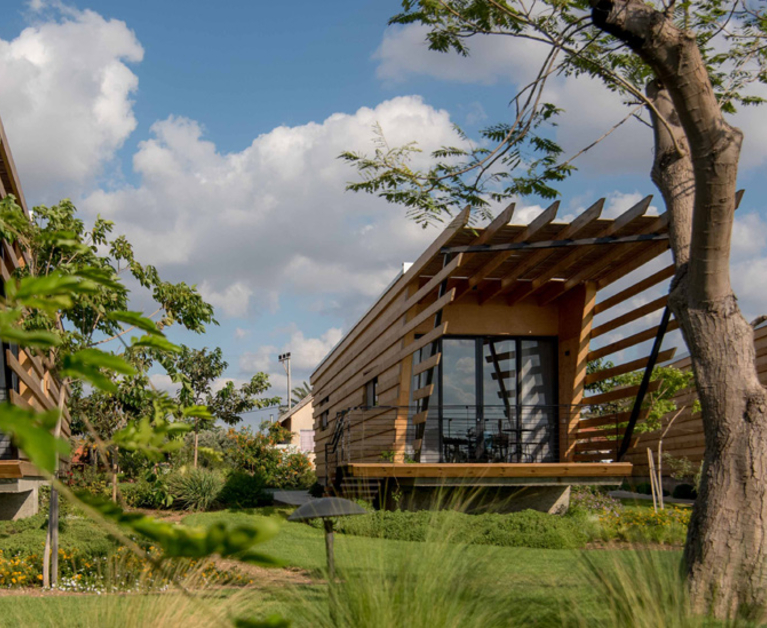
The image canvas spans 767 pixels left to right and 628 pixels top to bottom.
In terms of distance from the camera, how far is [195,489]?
1515cm

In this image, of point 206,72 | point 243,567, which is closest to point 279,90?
point 206,72

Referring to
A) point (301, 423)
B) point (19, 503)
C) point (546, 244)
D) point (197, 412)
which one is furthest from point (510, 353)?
point (301, 423)

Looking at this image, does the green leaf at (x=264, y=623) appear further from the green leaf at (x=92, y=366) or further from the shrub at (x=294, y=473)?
the shrub at (x=294, y=473)

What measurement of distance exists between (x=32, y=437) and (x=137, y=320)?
1.42ft

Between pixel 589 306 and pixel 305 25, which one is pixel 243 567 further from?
pixel 589 306

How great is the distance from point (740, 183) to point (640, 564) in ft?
24.7

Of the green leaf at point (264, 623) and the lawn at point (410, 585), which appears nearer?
the green leaf at point (264, 623)

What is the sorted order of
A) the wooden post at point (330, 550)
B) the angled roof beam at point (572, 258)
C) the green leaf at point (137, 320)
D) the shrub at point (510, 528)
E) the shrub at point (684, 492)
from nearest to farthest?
the green leaf at point (137, 320) < the wooden post at point (330, 550) < the shrub at point (510, 528) < the angled roof beam at point (572, 258) < the shrub at point (684, 492)

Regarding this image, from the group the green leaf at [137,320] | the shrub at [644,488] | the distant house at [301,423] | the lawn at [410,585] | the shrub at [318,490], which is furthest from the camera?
the distant house at [301,423]

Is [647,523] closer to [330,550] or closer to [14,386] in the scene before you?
[330,550]

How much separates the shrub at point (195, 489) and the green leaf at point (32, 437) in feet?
49.0

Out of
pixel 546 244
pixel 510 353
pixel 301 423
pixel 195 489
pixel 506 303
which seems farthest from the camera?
pixel 301 423

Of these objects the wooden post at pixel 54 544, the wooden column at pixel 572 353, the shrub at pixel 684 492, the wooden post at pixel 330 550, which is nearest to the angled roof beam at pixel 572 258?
the wooden column at pixel 572 353

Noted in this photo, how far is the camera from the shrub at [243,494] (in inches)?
615
